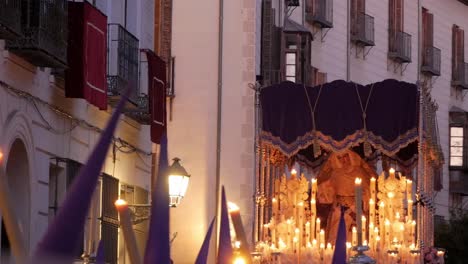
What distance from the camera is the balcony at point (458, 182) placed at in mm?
42469

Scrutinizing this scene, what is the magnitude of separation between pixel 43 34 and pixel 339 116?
5.95m

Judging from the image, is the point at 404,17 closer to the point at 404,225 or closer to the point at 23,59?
the point at 404,225

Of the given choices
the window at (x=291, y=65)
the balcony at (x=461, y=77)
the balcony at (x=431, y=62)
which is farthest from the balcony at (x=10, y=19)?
the balcony at (x=461, y=77)

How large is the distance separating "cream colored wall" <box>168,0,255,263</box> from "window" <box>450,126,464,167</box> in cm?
1832

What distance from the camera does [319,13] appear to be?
34.0 metres

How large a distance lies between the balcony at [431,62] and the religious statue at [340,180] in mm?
20547

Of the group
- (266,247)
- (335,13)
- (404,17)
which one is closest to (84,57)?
(266,247)

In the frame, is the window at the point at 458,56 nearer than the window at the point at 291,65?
No

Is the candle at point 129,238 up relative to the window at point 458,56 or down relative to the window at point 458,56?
down

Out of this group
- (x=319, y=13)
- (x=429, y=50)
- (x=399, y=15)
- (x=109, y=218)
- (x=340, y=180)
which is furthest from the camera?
(x=429, y=50)

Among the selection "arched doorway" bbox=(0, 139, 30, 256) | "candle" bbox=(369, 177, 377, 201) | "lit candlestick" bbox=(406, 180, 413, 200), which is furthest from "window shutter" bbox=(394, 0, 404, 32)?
"arched doorway" bbox=(0, 139, 30, 256)

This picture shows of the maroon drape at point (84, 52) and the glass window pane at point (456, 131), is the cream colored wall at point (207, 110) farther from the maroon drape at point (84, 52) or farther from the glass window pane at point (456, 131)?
the glass window pane at point (456, 131)

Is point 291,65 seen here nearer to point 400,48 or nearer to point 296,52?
point 296,52

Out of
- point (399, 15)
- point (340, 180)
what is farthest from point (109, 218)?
point (399, 15)
